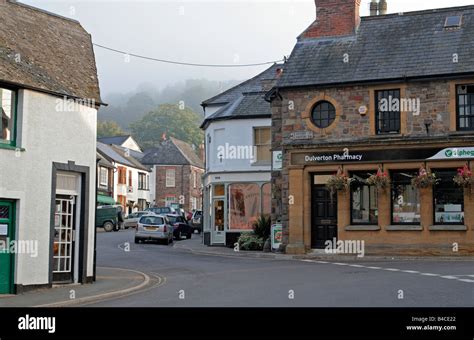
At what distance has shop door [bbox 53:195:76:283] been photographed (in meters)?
17.7

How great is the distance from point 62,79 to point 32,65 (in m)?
0.91

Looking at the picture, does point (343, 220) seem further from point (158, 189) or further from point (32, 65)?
point (158, 189)

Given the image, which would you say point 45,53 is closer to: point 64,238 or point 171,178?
point 64,238

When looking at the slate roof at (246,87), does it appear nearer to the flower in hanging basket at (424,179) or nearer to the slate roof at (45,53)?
the flower in hanging basket at (424,179)

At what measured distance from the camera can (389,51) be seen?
27891mm

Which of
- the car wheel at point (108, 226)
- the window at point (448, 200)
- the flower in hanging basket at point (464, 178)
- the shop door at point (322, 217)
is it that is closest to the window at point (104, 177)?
the car wheel at point (108, 226)

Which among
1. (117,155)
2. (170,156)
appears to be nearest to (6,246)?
(117,155)

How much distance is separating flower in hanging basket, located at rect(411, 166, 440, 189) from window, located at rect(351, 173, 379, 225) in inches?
70.3

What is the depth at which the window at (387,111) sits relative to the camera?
1051 inches

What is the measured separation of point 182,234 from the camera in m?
45.1

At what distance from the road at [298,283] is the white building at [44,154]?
8.56 feet

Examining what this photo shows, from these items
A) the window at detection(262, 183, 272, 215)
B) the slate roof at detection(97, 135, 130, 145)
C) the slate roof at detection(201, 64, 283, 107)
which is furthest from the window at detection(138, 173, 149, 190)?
the window at detection(262, 183, 272, 215)
